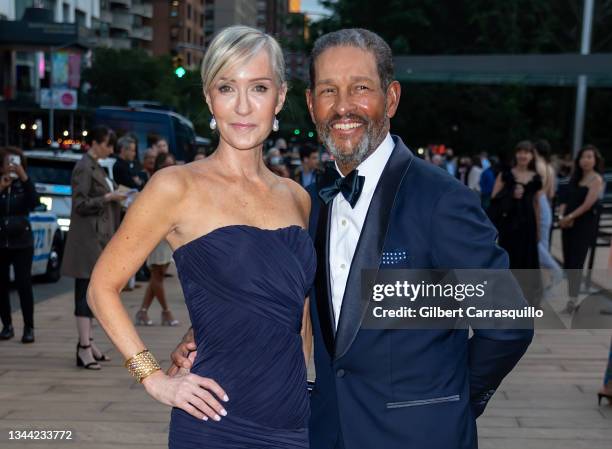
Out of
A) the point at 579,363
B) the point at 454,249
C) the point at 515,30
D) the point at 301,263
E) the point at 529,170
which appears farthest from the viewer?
the point at 515,30

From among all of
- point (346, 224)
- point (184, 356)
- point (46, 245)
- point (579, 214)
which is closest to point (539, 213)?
point (579, 214)

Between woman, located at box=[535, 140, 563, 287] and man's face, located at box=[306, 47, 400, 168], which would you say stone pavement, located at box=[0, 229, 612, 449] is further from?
man's face, located at box=[306, 47, 400, 168]

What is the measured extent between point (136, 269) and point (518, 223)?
26.7 feet

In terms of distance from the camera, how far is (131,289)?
12680 millimetres

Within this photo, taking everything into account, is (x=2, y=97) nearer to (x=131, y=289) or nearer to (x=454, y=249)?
(x=131, y=289)

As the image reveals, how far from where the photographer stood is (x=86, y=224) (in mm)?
8258

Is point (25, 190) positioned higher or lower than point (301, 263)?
lower

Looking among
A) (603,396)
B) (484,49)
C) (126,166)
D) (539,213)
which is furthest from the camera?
(484,49)

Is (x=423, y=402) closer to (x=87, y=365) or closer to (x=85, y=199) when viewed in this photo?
(x=87, y=365)

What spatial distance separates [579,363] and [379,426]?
5879mm

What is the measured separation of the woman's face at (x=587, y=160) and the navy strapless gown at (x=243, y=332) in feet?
29.0

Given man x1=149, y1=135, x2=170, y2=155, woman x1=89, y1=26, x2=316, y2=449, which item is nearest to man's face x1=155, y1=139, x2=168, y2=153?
man x1=149, y1=135, x2=170, y2=155

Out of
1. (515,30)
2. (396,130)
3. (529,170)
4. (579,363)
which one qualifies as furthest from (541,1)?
(579,363)

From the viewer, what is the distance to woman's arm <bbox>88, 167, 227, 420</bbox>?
2707mm
